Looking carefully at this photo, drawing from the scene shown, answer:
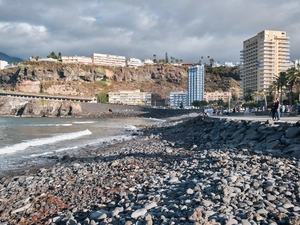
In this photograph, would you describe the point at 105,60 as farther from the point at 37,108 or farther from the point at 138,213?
the point at 138,213

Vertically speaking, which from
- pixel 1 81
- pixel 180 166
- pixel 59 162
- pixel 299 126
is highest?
pixel 1 81

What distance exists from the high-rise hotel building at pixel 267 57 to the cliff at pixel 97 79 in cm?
4968

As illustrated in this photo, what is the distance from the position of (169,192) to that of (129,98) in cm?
12897

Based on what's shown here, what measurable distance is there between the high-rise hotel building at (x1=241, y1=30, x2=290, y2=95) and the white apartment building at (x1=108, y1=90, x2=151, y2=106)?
5577cm

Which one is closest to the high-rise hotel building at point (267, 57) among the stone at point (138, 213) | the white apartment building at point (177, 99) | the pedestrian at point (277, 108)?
the white apartment building at point (177, 99)

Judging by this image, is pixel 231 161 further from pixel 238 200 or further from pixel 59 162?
pixel 59 162

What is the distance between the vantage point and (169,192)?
6125mm

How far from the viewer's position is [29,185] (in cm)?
894

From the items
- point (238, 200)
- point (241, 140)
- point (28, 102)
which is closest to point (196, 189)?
point (238, 200)

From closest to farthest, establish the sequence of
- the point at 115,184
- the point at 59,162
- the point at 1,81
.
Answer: the point at 115,184 → the point at 59,162 → the point at 1,81

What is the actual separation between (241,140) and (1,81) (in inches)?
6060

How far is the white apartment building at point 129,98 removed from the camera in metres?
133

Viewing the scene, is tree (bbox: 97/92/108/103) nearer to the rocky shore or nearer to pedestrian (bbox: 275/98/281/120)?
pedestrian (bbox: 275/98/281/120)

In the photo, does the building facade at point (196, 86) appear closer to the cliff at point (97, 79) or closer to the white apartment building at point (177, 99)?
the white apartment building at point (177, 99)
